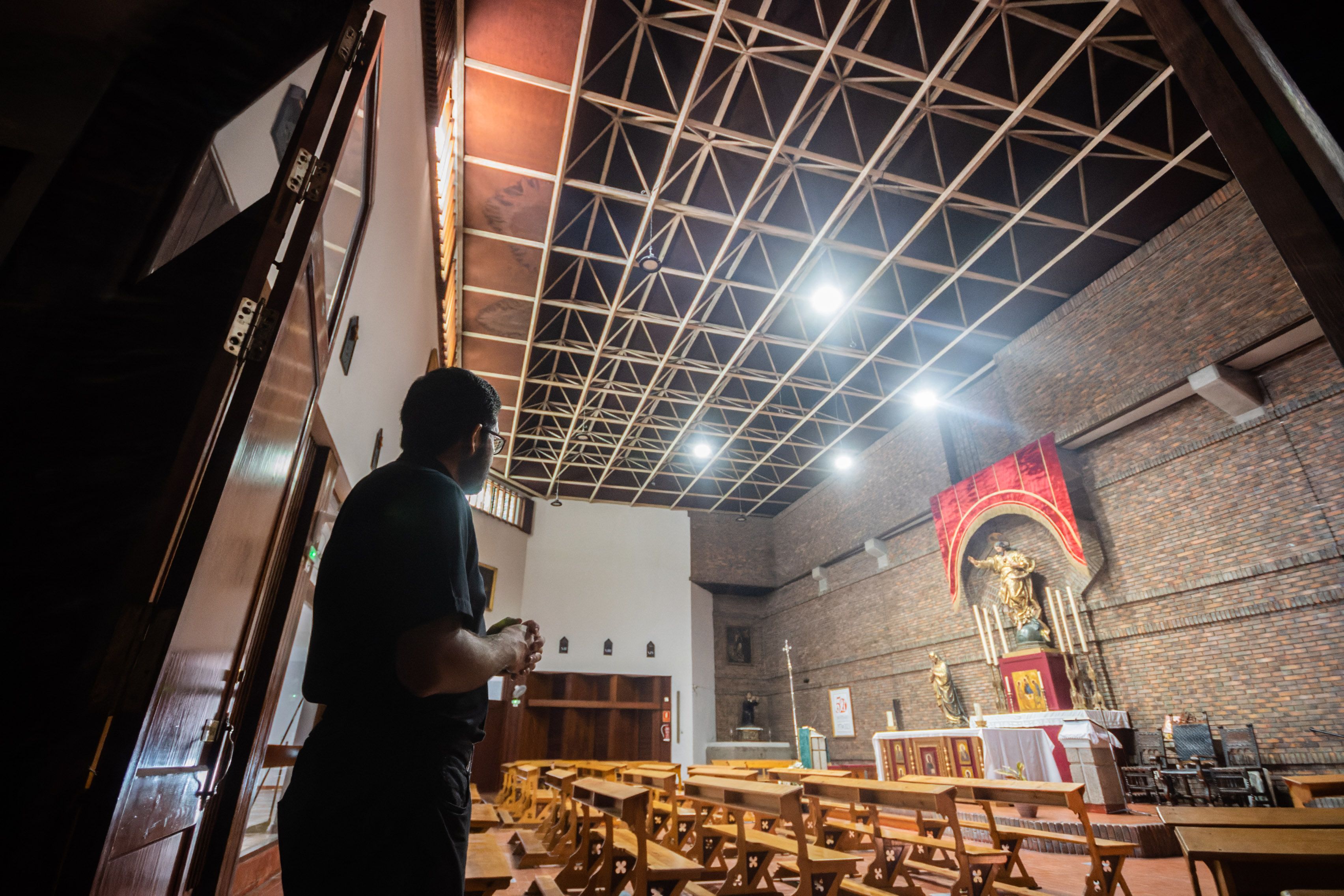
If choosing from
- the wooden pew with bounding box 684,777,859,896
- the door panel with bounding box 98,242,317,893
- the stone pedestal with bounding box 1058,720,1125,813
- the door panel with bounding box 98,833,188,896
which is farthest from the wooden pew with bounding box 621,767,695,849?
the stone pedestal with bounding box 1058,720,1125,813

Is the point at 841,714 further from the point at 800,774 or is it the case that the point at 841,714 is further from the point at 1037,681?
the point at 800,774

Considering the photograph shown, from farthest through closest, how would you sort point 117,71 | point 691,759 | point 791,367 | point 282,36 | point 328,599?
point 691,759, point 791,367, point 282,36, point 117,71, point 328,599

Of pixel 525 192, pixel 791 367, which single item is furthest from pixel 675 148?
pixel 791 367

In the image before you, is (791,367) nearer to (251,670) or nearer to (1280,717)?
(1280,717)

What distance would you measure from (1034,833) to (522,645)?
15.9ft

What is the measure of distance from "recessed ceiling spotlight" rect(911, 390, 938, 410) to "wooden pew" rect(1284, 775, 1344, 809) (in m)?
8.46

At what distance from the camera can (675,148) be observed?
800 cm

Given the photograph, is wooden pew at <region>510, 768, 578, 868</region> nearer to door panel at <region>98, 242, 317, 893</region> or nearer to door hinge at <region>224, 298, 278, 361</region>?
door panel at <region>98, 242, 317, 893</region>

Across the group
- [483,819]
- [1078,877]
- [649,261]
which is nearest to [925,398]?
[649,261]

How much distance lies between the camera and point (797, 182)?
849 cm

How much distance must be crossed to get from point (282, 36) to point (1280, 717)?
10.2 m

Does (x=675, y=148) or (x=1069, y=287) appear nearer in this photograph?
(x=675, y=148)

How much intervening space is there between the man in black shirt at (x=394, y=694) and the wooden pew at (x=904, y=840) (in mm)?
2910

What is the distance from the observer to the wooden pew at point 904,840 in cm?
337
